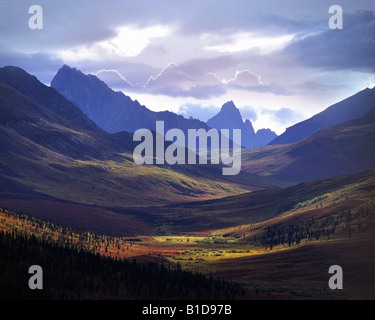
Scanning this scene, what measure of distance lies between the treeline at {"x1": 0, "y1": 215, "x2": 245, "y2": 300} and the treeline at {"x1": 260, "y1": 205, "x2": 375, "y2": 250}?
49907mm

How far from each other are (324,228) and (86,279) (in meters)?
80.4

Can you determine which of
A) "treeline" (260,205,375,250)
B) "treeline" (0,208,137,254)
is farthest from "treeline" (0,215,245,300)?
"treeline" (260,205,375,250)

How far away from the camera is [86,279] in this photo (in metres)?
73.8

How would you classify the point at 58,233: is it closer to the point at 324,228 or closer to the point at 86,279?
the point at 86,279

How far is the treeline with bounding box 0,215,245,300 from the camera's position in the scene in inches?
2621

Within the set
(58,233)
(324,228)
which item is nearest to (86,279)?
(58,233)

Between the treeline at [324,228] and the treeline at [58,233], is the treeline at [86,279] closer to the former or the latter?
the treeline at [58,233]

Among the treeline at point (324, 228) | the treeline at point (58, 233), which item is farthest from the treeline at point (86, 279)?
the treeline at point (324, 228)

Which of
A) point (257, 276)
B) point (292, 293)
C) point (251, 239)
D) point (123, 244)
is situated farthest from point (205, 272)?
point (251, 239)

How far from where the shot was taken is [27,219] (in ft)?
412

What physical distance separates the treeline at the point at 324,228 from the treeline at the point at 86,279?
49.9m

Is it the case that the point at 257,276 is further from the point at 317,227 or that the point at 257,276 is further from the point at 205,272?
the point at 317,227

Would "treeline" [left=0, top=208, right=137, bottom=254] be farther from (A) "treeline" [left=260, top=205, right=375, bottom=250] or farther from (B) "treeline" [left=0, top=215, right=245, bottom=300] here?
(A) "treeline" [left=260, top=205, right=375, bottom=250]

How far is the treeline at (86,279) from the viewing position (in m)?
66.6
